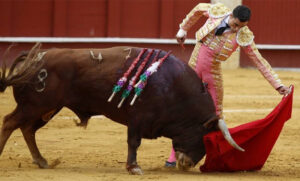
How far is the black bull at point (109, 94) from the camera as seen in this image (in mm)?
5211

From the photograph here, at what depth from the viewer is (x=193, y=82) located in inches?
208

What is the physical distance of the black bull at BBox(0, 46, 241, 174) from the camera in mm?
5211

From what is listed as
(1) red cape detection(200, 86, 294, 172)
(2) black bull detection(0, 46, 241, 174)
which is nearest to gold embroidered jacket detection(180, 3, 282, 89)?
(1) red cape detection(200, 86, 294, 172)

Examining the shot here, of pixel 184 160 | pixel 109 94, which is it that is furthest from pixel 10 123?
pixel 184 160

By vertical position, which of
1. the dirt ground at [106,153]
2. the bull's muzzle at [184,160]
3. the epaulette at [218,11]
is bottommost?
the dirt ground at [106,153]

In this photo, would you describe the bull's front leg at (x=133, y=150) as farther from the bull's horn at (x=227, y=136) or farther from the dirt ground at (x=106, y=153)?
the bull's horn at (x=227, y=136)

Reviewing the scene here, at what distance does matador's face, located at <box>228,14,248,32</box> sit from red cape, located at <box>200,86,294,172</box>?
594mm

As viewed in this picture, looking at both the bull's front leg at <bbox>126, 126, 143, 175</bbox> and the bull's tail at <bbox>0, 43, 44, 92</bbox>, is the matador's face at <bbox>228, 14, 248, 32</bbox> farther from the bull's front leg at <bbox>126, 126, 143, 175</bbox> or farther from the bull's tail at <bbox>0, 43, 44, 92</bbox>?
the bull's tail at <bbox>0, 43, 44, 92</bbox>

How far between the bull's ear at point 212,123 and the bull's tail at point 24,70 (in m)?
1.17

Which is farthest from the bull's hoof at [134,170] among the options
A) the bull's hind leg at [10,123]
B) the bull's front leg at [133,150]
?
the bull's hind leg at [10,123]

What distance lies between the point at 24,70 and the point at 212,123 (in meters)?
1.30

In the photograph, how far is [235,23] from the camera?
17.6 ft

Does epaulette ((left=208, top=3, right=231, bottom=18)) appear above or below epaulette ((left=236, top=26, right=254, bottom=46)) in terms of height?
above

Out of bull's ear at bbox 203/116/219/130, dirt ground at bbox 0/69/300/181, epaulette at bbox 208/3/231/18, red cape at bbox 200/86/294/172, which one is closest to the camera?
dirt ground at bbox 0/69/300/181
